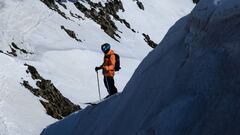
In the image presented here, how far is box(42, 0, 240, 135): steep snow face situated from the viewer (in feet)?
19.5

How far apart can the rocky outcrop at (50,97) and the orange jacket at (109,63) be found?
147 inches

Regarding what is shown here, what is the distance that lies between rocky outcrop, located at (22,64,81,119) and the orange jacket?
374 centimetres

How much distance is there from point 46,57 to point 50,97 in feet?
20.4

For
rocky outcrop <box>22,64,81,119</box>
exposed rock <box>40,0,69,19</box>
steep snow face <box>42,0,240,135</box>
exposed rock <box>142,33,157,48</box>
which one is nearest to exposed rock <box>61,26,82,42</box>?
exposed rock <box>40,0,69,19</box>

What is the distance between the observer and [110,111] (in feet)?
32.3

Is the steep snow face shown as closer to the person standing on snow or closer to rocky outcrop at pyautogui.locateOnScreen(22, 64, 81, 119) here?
the person standing on snow

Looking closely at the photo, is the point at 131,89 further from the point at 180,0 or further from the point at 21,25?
the point at 180,0

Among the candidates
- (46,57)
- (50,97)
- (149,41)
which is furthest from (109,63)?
(149,41)

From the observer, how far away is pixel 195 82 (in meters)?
6.38

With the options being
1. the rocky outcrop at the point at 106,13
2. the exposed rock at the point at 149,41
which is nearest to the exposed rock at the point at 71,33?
the rocky outcrop at the point at 106,13

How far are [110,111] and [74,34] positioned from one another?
23200mm

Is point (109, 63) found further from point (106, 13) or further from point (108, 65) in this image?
point (106, 13)

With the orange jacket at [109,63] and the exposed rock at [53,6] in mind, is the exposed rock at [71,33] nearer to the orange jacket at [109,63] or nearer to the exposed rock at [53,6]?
the exposed rock at [53,6]

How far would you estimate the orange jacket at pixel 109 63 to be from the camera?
512 inches
